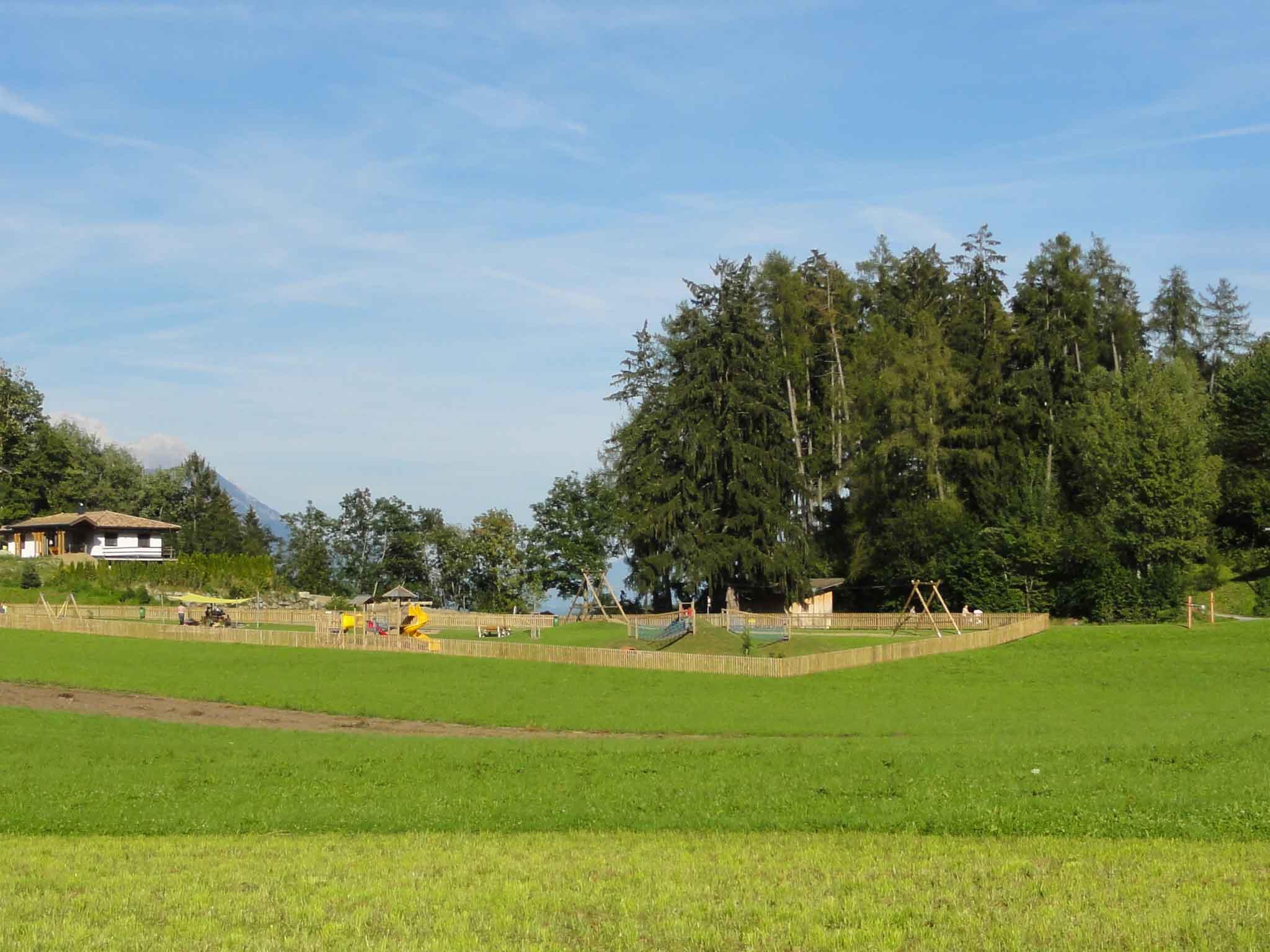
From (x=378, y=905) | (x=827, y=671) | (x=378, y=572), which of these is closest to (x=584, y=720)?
(x=827, y=671)

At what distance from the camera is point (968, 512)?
80.4 metres

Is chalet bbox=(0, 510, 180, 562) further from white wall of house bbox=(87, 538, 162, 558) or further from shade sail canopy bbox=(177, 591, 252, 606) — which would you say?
shade sail canopy bbox=(177, 591, 252, 606)

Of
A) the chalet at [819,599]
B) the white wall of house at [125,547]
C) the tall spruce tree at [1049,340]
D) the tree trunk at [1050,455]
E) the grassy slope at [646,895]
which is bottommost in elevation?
the grassy slope at [646,895]

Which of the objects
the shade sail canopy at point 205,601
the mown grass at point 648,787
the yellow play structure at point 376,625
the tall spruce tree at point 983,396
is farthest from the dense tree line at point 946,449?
the mown grass at point 648,787

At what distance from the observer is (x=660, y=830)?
59.3 ft

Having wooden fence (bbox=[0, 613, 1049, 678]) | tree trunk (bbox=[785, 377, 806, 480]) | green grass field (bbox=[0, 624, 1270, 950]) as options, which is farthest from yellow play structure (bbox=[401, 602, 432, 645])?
tree trunk (bbox=[785, 377, 806, 480])

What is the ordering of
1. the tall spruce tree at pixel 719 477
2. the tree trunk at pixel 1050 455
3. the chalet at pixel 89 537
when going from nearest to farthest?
the tall spruce tree at pixel 719 477
the tree trunk at pixel 1050 455
the chalet at pixel 89 537

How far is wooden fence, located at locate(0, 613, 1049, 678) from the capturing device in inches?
1923

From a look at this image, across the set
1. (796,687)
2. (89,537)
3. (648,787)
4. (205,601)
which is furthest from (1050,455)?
(89,537)

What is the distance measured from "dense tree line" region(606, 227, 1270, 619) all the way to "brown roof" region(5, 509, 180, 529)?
52974mm

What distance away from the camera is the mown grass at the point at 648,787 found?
1817cm

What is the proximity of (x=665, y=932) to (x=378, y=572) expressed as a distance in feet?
370

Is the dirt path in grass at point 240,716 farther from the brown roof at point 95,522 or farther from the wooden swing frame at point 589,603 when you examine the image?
Result: the brown roof at point 95,522

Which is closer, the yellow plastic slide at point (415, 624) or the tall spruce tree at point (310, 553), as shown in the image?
the yellow plastic slide at point (415, 624)
